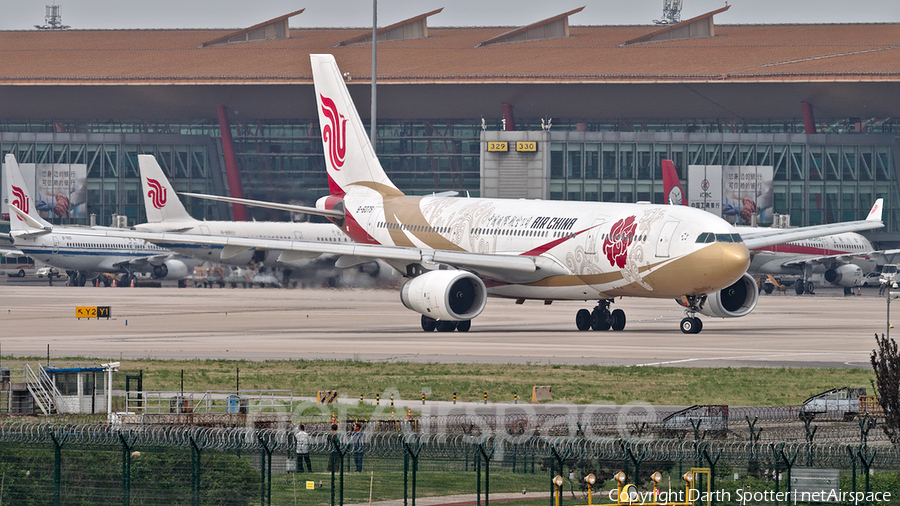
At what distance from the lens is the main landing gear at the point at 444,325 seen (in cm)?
4644

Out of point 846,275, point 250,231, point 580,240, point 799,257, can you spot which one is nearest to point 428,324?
point 580,240

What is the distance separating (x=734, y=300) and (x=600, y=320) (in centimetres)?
512

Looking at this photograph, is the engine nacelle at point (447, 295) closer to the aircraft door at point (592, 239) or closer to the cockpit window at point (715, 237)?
the aircraft door at point (592, 239)

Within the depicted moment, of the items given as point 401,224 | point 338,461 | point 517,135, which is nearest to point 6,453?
point 338,461

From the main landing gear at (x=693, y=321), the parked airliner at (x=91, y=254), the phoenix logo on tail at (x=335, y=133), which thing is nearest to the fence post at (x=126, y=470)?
the main landing gear at (x=693, y=321)

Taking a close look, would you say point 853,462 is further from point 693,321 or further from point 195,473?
point 693,321

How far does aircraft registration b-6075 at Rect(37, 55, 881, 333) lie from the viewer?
42.0m

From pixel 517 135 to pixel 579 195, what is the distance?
30.3 feet

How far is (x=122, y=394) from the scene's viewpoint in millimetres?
26312

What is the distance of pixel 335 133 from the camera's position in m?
56.3

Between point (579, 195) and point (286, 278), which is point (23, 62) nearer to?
point (579, 195)

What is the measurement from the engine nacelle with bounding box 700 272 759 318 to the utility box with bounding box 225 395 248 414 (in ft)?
82.5

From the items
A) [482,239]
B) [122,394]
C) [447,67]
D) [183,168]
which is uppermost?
[447,67]

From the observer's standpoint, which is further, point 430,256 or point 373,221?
point 373,221
